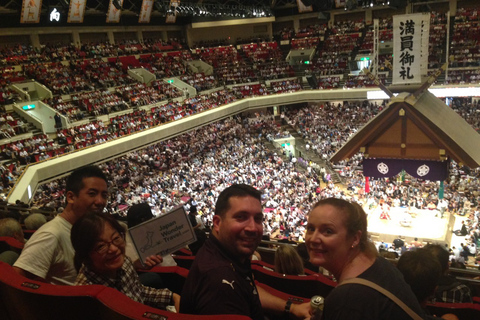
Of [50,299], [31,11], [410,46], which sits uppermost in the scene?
[31,11]

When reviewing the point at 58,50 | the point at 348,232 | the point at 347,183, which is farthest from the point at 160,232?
the point at 58,50

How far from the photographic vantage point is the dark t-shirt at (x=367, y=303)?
1.29 metres

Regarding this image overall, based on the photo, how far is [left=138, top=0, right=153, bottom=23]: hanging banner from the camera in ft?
75.8

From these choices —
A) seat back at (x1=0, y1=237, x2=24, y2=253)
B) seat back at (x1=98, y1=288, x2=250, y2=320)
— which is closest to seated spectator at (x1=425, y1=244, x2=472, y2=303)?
seat back at (x1=98, y1=288, x2=250, y2=320)

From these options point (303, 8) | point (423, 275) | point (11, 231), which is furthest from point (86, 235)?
point (303, 8)

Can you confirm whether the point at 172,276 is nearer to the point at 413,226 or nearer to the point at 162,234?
the point at 162,234

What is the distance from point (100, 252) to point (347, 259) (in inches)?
43.5

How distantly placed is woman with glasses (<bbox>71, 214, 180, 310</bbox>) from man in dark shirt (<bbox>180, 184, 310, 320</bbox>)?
443mm

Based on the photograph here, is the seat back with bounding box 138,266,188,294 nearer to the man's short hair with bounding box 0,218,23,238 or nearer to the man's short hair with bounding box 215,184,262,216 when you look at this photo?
the man's short hair with bounding box 215,184,262,216

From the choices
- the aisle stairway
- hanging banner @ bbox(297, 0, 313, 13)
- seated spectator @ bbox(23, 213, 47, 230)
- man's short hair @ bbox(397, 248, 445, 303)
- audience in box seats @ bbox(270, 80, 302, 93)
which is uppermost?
hanging banner @ bbox(297, 0, 313, 13)

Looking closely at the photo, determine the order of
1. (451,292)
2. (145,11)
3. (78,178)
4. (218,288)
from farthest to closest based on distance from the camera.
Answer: (145,11), (451,292), (78,178), (218,288)

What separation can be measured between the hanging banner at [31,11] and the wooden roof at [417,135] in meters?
16.9

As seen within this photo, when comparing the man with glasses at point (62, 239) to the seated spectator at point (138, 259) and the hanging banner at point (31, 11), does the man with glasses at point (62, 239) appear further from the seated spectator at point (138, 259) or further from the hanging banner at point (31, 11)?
the hanging banner at point (31, 11)

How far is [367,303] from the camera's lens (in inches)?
51.0
